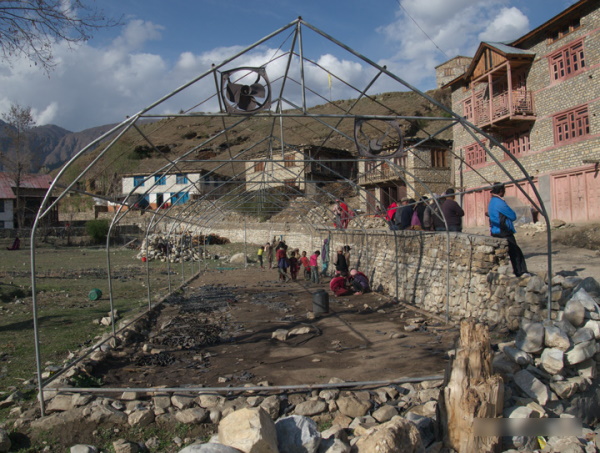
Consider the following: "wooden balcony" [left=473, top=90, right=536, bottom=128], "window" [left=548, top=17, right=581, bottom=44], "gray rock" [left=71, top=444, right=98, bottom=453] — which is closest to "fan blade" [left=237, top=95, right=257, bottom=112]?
"gray rock" [left=71, top=444, right=98, bottom=453]

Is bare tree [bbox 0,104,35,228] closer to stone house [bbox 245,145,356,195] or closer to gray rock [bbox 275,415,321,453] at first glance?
stone house [bbox 245,145,356,195]

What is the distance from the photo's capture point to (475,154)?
26859 mm

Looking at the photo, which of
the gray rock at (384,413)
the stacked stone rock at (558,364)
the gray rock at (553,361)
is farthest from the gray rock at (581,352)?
the gray rock at (384,413)

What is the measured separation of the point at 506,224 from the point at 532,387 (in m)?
3.54

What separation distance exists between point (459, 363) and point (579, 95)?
64.3 feet

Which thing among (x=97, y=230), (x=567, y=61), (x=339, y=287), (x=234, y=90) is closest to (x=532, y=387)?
(x=234, y=90)

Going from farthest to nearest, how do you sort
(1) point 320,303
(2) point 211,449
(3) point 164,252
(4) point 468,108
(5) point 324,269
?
1. (3) point 164,252
2. (4) point 468,108
3. (5) point 324,269
4. (1) point 320,303
5. (2) point 211,449

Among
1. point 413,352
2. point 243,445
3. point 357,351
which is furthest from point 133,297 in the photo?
point 243,445

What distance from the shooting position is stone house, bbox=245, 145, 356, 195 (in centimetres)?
1092

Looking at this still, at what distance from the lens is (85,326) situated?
972 cm

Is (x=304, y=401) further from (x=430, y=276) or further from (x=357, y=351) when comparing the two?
(x=430, y=276)

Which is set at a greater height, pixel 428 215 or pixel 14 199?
pixel 14 199

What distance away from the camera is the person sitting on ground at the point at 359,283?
46.0 feet

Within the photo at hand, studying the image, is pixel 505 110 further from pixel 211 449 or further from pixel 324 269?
pixel 211 449
